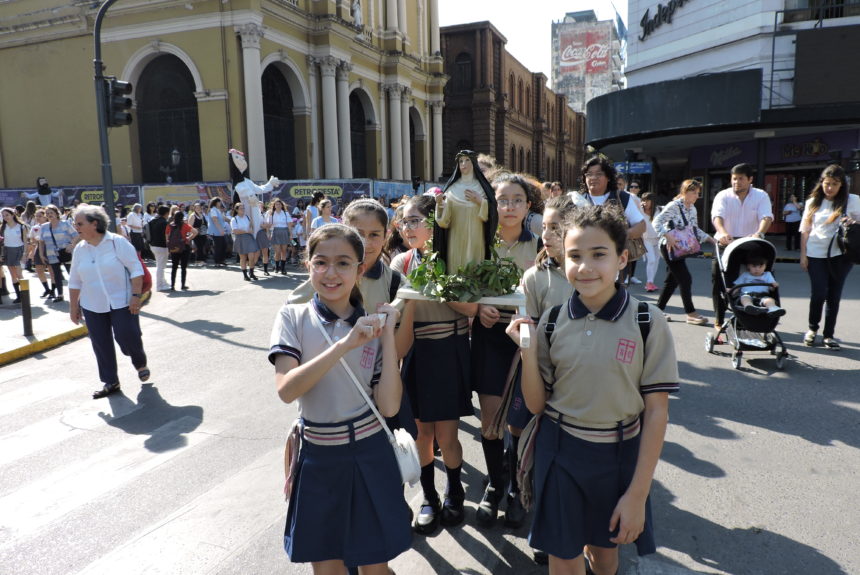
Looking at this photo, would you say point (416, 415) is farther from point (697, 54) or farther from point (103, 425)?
point (697, 54)

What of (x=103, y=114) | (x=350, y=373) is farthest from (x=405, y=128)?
(x=350, y=373)

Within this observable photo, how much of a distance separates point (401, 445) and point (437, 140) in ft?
137

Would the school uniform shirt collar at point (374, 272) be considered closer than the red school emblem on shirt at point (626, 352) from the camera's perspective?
No

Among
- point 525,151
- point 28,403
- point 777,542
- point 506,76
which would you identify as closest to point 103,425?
point 28,403

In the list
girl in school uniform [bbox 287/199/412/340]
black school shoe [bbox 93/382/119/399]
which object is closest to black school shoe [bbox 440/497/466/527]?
girl in school uniform [bbox 287/199/412/340]

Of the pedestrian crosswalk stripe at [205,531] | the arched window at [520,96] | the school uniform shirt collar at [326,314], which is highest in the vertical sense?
the arched window at [520,96]

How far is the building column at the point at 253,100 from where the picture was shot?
25.1 metres

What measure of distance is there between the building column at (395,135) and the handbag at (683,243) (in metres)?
29.8

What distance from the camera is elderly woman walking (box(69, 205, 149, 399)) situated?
19.8ft

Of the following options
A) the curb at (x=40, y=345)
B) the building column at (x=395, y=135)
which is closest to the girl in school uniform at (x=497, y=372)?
the curb at (x=40, y=345)

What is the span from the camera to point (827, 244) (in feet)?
22.6

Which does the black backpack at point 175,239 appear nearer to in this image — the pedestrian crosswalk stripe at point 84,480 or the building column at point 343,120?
the pedestrian crosswalk stripe at point 84,480

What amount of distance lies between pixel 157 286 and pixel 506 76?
43133 mm

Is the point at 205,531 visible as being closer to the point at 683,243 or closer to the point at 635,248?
the point at 635,248
